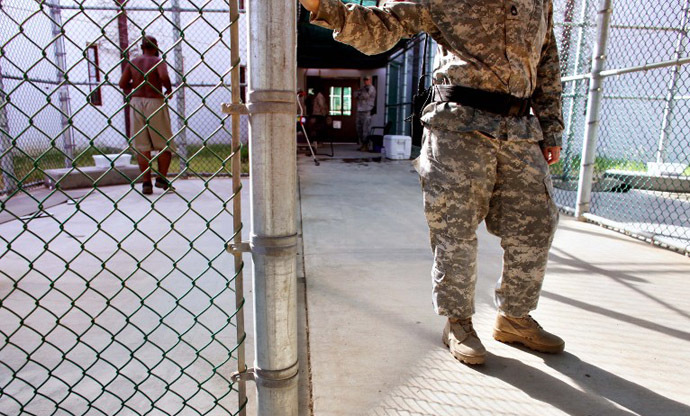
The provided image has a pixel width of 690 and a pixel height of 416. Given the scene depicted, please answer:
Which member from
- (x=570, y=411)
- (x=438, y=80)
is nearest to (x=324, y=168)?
(x=438, y=80)

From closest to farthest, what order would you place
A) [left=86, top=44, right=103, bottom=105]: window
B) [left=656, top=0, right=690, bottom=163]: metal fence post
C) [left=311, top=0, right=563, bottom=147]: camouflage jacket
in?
[left=86, top=44, right=103, bottom=105]: window, [left=311, top=0, right=563, bottom=147]: camouflage jacket, [left=656, top=0, right=690, bottom=163]: metal fence post

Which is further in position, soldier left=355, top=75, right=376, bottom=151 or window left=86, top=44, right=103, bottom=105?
soldier left=355, top=75, right=376, bottom=151

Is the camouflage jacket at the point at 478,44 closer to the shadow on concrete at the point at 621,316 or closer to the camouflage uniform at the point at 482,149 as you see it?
the camouflage uniform at the point at 482,149

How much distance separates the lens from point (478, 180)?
1.75 m

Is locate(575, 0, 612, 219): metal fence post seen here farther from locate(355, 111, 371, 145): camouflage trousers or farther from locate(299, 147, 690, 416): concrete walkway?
locate(355, 111, 371, 145): camouflage trousers

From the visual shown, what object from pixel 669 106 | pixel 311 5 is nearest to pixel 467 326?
pixel 311 5

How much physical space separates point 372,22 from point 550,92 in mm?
899

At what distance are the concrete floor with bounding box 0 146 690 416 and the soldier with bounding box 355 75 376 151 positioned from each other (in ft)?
26.2

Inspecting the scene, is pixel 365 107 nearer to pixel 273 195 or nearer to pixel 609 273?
pixel 609 273

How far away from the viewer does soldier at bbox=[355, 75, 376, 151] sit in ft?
36.6

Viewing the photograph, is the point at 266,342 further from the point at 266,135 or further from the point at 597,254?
the point at 597,254

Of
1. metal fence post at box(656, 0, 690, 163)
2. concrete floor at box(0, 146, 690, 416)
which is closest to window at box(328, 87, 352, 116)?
metal fence post at box(656, 0, 690, 163)

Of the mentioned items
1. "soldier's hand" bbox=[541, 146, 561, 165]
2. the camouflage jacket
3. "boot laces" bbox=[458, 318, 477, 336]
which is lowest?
"boot laces" bbox=[458, 318, 477, 336]

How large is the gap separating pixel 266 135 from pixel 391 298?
5.27ft
